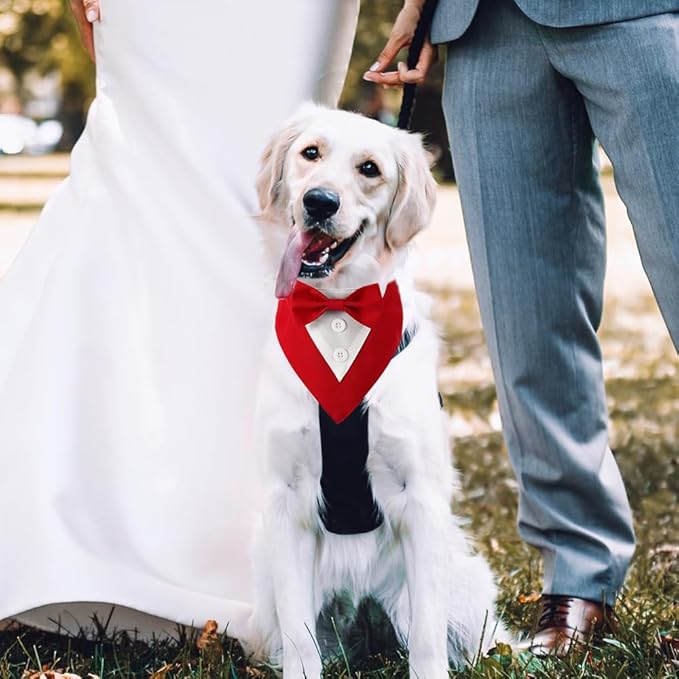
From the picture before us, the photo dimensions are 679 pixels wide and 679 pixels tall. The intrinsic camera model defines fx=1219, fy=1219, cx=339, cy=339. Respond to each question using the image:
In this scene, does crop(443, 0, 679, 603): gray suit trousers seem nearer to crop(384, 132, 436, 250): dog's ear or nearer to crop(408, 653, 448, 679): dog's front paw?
crop(384, 132, 436, 250): dog's ear

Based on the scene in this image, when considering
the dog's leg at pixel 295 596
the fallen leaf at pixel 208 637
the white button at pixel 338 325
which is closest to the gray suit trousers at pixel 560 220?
the white button at pixel 338 325

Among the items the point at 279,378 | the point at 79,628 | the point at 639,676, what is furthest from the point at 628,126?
the point at 79,628

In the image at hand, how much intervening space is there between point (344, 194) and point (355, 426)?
0.55 meters

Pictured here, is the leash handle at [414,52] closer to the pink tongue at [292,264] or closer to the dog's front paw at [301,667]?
the pink tongue at [292,264]

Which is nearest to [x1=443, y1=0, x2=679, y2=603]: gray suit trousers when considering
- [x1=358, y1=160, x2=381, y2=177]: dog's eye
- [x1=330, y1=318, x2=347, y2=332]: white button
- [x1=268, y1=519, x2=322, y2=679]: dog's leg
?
[x1=358, y1=160, x2=381, y2=177]: dog's eye

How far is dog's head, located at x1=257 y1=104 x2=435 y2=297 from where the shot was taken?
114 inches

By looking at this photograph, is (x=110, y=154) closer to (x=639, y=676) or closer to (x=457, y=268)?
(x=639, y=676)

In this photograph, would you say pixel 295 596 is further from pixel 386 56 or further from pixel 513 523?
pixel 513 523

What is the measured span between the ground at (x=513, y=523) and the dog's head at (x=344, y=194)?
37 centimetres

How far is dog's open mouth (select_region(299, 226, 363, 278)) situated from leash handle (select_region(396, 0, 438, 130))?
488mm

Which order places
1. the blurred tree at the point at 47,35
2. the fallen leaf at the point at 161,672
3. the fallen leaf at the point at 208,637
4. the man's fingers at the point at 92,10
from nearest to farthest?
the fallen leaf at the point at 161,672, the fallen leaf at the point at 208,637, the man's fingers at the point at 92,10, the blurred tree at the point at 47,35

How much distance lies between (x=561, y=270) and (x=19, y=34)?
27625 millimetres

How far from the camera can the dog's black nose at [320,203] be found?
2.80m

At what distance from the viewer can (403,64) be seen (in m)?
3.34
